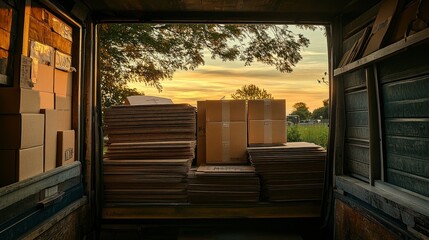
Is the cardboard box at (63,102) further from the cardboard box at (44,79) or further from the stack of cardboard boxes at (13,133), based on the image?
the stack of cardboard boxes at (13,133)

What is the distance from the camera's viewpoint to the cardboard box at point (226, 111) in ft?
12.4

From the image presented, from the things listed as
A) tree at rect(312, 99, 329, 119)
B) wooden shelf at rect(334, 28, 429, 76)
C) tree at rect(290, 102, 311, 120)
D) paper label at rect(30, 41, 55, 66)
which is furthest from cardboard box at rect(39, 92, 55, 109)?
tree at rect(290, 102, 311, 120)

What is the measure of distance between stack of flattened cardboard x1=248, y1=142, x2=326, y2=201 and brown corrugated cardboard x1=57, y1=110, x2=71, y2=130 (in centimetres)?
187

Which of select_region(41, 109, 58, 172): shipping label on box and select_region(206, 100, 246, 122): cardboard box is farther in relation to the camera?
select_region(206, 100, 246, 122): cardboard box

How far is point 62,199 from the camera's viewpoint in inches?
104

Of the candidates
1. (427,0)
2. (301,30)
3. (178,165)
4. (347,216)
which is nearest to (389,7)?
(427,0)

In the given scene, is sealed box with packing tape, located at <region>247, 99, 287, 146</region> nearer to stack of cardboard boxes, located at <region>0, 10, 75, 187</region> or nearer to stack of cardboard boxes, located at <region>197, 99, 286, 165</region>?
stack of cardboard boxes, located at <region>197, 99, 286, 165</region>

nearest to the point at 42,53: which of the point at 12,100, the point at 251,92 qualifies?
the point at 12,100

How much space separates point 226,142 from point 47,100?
1980mm

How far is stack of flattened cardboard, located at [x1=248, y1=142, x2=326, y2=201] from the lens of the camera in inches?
137

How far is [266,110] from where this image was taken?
383 centimetres

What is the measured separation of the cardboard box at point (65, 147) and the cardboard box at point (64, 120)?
75mm

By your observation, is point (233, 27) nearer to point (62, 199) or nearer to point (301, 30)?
point (301, 30)

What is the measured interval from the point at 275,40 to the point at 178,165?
4484 mm
